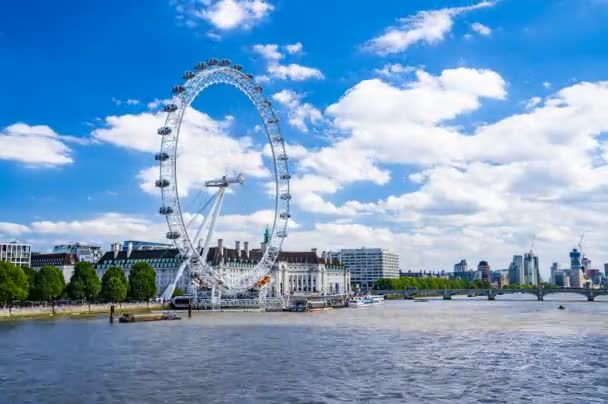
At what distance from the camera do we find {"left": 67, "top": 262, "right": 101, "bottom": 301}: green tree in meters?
89.2

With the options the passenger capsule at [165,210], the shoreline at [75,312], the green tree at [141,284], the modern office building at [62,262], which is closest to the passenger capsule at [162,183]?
the passenger capsule at [165,210]

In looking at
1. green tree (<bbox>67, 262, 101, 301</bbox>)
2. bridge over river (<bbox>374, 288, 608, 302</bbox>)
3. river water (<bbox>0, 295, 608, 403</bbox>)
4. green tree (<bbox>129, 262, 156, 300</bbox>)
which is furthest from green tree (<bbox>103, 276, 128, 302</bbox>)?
bridge over river (<bbox>374, 288, 608, 302</bbox>)

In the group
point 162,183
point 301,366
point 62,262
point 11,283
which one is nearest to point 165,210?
point 162,183

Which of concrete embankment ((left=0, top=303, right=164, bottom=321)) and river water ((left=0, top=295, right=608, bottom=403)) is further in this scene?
concrete embankment ((left=0, top=303, right=164, bottom=321))

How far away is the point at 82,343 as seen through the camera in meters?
45.2

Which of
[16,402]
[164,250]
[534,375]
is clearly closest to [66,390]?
[16,402]

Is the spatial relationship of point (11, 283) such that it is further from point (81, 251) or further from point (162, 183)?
point (81, 251)

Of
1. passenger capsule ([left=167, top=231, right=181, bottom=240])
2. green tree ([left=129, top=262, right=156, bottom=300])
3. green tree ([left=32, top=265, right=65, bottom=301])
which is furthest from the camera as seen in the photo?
green tree ([left=129, top=262, right=156, bottom=300])

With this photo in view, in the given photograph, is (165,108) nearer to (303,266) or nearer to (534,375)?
(534,375)

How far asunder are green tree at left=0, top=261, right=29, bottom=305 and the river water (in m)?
15.6

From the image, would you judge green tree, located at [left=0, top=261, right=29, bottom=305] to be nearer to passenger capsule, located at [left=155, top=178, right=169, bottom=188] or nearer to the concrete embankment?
the concrete embankment

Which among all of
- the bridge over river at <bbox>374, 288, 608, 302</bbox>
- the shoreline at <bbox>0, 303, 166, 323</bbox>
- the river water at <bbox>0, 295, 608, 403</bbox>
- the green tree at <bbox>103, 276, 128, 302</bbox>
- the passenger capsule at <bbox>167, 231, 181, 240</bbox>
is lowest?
the river water at <bbox>0, 295, 608, 403</bbox>

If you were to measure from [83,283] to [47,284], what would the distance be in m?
6.74

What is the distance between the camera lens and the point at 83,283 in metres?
90.4
